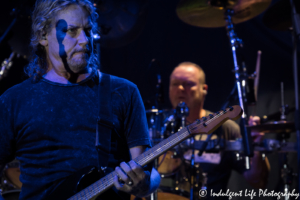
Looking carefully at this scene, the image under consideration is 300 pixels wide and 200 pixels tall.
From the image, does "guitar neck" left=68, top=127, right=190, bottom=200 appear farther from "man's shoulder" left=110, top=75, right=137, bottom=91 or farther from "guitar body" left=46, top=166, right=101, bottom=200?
"man's shoulder" left=110, top=75, right=137, bottom=91

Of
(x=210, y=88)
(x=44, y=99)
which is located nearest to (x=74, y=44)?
(x=44, y=99)

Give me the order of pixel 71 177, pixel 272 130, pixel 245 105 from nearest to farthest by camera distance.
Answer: pixel 71 177
pixel 245 105
pixel 272 130

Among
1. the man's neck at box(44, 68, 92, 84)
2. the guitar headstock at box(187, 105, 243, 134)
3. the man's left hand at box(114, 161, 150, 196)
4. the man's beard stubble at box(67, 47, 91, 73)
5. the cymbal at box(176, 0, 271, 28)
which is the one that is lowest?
the man's left hand at box(114, 161, 150, 196)

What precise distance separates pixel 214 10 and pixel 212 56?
5.28 feet

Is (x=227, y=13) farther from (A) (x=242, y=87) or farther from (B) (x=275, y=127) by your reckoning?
(B) (x=275, y=127)

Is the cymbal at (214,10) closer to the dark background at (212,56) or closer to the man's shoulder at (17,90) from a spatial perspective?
the dark background at (212,56)

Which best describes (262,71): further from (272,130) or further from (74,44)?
(74,44)

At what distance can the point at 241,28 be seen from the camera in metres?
4.98

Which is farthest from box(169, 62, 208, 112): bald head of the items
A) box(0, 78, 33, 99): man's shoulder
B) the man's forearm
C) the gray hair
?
box(0, 78, 33, 99): man's shoulder

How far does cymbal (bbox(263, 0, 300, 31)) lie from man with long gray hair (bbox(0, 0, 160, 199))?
88.6 inches

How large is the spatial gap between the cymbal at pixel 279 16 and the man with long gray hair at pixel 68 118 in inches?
88.6

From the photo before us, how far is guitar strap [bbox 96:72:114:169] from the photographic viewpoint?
1.66 metres

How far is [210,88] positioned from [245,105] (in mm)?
2261

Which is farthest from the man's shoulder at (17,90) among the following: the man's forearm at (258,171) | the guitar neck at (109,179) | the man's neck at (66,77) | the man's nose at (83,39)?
the man's forearm at (258,171)
